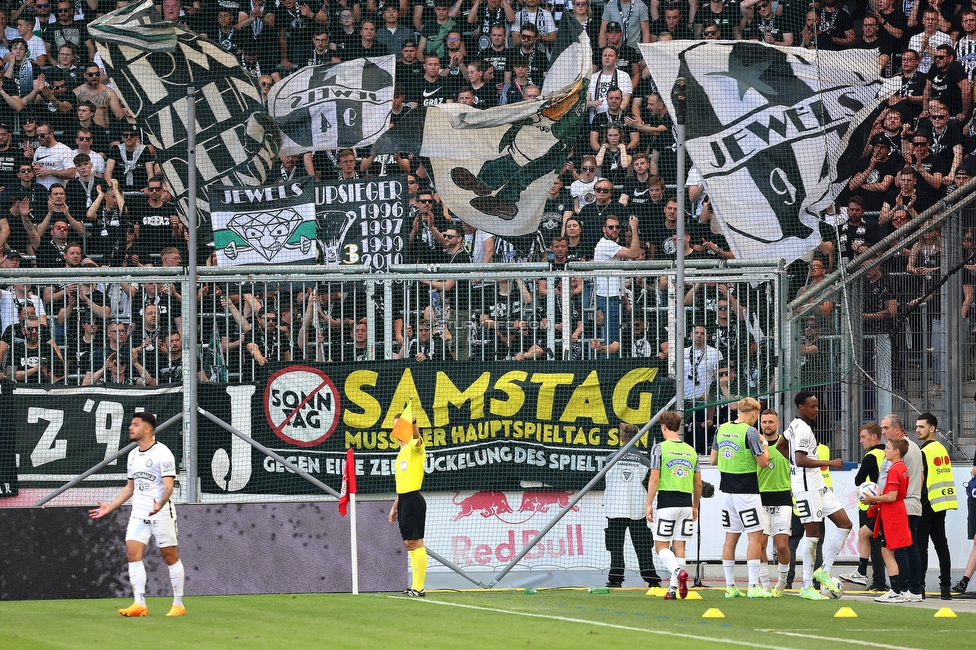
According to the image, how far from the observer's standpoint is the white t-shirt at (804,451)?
1360cm

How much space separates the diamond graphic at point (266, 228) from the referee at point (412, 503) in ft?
11.7

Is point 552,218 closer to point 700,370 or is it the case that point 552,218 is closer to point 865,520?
point 700,370

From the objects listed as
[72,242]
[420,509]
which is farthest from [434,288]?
[72,242]

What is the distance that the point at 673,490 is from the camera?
13.5 meters

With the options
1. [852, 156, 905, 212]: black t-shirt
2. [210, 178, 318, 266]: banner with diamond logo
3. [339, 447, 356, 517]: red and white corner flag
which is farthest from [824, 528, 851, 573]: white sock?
[210, 178, 318, 266]: banner with diamond logo

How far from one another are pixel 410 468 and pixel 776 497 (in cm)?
387

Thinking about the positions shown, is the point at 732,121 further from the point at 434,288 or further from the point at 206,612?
the point at 206,612

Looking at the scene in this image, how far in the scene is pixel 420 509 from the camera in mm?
13500

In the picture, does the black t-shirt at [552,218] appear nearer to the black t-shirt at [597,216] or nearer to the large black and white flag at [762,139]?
the black t-shirt at [597,216]

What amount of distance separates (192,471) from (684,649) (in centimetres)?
772

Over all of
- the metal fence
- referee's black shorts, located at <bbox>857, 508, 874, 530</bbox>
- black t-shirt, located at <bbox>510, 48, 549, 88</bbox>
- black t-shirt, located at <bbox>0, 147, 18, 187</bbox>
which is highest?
black t-shirt, located at <bbox>510, 48, 549, 88</bbox>

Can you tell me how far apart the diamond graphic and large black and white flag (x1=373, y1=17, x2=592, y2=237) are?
1.83 metres

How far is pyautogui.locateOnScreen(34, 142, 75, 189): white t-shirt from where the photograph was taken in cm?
1859

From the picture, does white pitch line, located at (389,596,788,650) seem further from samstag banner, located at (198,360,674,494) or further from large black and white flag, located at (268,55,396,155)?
large black and white flag, located at (268,55,396,155)
